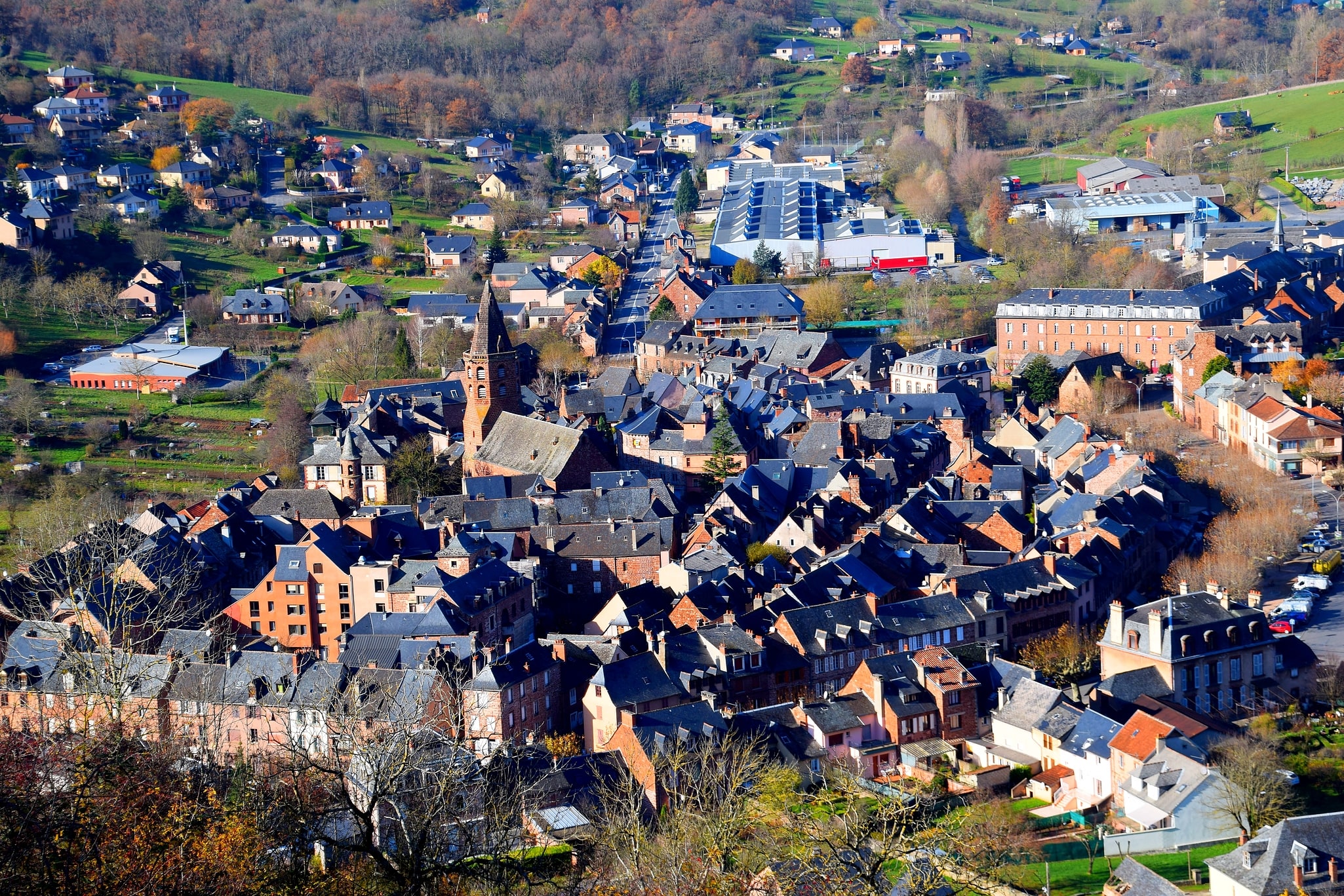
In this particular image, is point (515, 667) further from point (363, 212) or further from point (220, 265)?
point (363, 212)

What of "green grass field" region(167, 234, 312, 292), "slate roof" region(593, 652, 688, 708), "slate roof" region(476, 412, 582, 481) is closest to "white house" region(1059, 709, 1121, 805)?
"slate roof" region(593, 652, 688, 708)

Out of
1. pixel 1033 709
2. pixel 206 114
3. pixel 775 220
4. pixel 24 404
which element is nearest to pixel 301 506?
pixel 24 404

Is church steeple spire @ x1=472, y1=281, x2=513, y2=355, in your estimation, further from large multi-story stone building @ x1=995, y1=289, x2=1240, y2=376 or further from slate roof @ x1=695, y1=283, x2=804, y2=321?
large multi-story stone building @ x1=995, y1=289, x2=1240, y2=376

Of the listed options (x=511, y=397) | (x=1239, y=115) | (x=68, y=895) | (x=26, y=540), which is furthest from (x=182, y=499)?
(x=1239, y=115)

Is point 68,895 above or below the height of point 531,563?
above

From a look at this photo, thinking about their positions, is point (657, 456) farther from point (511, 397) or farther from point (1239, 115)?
point (1239, 115)

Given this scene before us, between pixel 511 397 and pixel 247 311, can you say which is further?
pixel 247 311
